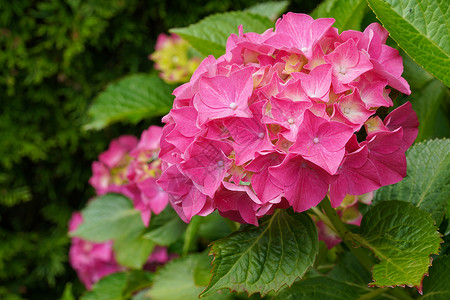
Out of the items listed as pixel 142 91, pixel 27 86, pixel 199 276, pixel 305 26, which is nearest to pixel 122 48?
pixel 27 86

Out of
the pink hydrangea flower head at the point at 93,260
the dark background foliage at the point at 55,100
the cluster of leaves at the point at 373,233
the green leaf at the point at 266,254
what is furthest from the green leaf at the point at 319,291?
the dark background foliage at the point at 55,100

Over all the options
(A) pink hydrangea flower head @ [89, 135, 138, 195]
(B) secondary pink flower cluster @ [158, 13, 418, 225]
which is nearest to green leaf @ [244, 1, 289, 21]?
(A) pink hydrangea flower head @ [89, 135, 138, 195]

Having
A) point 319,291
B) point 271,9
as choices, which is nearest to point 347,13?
point 319,291

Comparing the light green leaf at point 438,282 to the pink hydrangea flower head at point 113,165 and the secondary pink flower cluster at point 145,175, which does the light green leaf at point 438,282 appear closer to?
the secondary pink flower cluster at point 145,175

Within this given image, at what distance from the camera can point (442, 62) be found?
0.54 m

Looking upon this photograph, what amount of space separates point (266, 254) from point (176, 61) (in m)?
0.88

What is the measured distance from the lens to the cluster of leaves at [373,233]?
53 centimetres

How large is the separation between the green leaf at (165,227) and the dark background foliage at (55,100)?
70 cm

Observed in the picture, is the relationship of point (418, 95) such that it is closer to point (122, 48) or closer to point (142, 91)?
point (142, 91)

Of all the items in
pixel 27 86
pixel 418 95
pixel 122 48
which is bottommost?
pixel 27 86

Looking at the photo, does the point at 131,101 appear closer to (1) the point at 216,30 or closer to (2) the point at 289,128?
(1) the point at 216,30

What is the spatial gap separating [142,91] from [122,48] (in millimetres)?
577

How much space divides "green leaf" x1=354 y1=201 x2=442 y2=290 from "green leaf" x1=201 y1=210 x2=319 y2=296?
78mm

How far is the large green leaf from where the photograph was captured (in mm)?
1108
